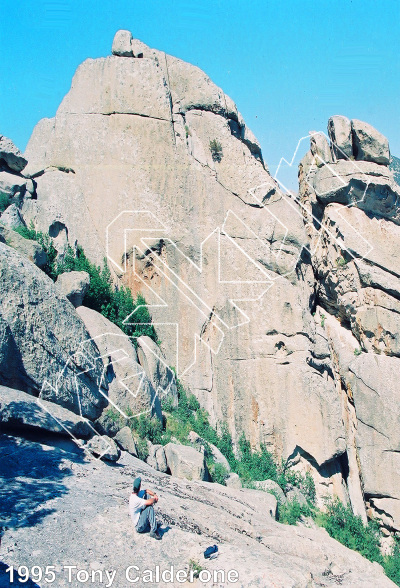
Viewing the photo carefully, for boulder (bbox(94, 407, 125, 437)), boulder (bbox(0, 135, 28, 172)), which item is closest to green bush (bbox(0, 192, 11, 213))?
boulder (bbox(0, 135, 28, 172))

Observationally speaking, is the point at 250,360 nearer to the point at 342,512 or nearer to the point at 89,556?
the point at 342,512

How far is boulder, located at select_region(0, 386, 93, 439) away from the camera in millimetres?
9852

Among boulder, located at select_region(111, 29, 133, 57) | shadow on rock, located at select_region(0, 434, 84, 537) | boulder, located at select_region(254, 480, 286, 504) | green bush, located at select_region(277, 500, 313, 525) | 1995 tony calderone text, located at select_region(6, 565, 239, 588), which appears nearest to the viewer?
1995 tony calderone text, located at select_region(6, 565, 239, 588)

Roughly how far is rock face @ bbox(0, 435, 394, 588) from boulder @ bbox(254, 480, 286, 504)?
2417 millimetres

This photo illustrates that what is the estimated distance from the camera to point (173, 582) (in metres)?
7.12

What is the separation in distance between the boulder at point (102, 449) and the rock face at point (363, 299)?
27.4ft

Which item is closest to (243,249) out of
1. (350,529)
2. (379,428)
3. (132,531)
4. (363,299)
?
(363,299)

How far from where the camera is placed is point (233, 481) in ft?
45.1

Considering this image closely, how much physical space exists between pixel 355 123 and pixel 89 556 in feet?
50.6

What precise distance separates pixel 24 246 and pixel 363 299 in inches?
394

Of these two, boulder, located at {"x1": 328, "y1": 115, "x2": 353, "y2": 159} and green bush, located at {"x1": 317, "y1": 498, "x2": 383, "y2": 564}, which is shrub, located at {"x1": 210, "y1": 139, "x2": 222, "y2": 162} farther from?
green bush, located at {"x1": 317, "y1": 498, "x2": 383, "y2": 564}

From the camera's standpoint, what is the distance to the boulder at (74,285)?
1479 cm

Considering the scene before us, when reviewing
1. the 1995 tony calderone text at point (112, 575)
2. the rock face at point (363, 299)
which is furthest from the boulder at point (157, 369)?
the 1995 tony calderone text at point (112, 575)

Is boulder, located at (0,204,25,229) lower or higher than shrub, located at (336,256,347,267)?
higher
